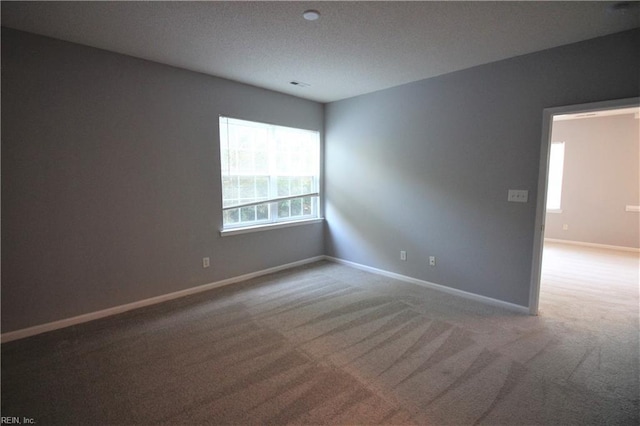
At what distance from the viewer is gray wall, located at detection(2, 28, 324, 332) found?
Result: 245 cm

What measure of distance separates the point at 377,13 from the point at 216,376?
110 inches

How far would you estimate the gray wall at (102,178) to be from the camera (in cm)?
245

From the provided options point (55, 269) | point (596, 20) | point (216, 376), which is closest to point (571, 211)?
point (596, 20)

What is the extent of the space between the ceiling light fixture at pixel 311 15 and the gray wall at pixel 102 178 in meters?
1.77

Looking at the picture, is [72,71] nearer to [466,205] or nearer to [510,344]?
[466,205]

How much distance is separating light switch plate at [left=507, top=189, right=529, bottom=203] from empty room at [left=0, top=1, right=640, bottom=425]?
0.8 inches

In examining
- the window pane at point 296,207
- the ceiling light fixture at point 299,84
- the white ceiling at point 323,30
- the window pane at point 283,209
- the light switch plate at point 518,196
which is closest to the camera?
the white ceiling at point 323,30

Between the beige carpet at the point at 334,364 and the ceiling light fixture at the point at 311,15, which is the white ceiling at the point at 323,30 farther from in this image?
the beige carpet at the point at 334,364

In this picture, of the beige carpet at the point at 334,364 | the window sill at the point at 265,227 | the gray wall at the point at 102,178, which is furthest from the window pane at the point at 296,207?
the beige carpet at the point at 334,364

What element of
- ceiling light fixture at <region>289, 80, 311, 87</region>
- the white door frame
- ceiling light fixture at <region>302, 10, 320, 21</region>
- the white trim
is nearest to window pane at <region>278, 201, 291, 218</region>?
ceiling light fixture at <region>289, 80, 311, 87</region>

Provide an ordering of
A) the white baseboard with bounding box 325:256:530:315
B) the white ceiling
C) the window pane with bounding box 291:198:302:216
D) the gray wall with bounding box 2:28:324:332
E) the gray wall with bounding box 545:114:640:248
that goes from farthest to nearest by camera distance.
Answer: the gray wall with bounding box 545:114:640:248
the window pane with bounding box 291:198:302:216
the white baseboard with bounding box 325:256:530:315
the gray wall with bounding box 2:28:324:332
the white ceiling

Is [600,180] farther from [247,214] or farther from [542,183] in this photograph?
[247,214]

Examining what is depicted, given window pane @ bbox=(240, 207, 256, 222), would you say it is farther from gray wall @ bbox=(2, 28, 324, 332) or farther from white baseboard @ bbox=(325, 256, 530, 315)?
Answer: white baseboard @ bbox=(325, 256, 530, 315)

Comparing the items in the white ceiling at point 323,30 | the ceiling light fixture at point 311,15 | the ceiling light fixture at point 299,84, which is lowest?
the ceiling light fixture at point 311,15
